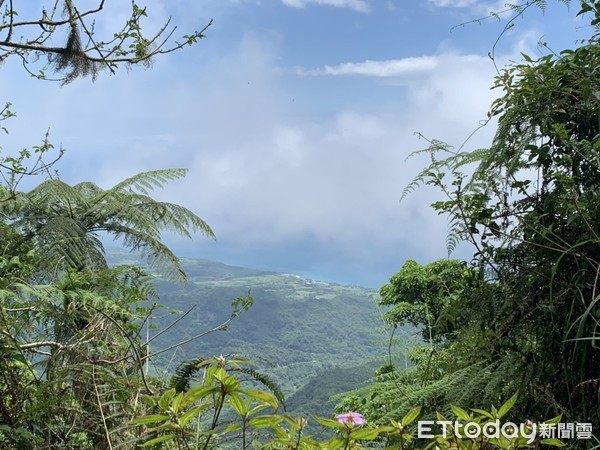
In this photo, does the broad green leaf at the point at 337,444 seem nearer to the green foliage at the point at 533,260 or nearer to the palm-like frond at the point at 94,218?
the green foliage at the point at 533,260

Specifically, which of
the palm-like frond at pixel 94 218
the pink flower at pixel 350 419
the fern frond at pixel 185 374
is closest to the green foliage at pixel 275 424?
the pink flower at pixel 350 419

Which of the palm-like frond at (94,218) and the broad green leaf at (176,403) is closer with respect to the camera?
the broad green leaf at (176,403)

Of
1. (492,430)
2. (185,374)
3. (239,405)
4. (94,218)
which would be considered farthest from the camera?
(94,218)

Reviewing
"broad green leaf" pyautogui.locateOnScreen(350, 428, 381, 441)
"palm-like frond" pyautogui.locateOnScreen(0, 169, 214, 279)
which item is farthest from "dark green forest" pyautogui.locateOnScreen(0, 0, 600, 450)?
"palm-like frond" pyautogui.locateOnScreen(0, 169, 214, 279)

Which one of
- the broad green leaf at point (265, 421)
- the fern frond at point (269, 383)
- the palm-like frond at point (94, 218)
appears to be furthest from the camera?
the palm-like frond at point (94, 218)

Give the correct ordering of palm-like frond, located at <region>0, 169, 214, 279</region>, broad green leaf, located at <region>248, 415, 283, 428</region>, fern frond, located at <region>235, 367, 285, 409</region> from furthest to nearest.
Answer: palm-like frond, located at <region>0, 169, 214, 279</region> → fern frond, located at <region>235, 367, 285, 409</region> → broad green leaf, located at <region>248, 415, 283, 428</region>

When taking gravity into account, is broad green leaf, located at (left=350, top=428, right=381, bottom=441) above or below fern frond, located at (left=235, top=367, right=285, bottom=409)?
below

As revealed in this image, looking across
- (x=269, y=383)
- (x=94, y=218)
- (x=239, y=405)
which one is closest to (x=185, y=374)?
(x=269, y=383)

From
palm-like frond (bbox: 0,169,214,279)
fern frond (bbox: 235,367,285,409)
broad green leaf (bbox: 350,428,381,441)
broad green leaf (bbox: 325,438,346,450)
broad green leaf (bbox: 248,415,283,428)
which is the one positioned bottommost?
broad green leaf (bbox: 325,438,346,450)

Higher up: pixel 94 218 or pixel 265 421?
pixel 94 218

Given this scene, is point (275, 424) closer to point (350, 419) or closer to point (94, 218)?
point (350, 419)

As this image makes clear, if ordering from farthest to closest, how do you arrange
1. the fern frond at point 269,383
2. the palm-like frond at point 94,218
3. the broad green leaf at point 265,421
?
the palm-like frond at point 94,218 → the fern frond at point 269,383 → the broad green leaf at point 265,421

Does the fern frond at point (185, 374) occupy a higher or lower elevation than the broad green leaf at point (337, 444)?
higher

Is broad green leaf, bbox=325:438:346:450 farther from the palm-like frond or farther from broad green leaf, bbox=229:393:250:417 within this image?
the palm-like frond
